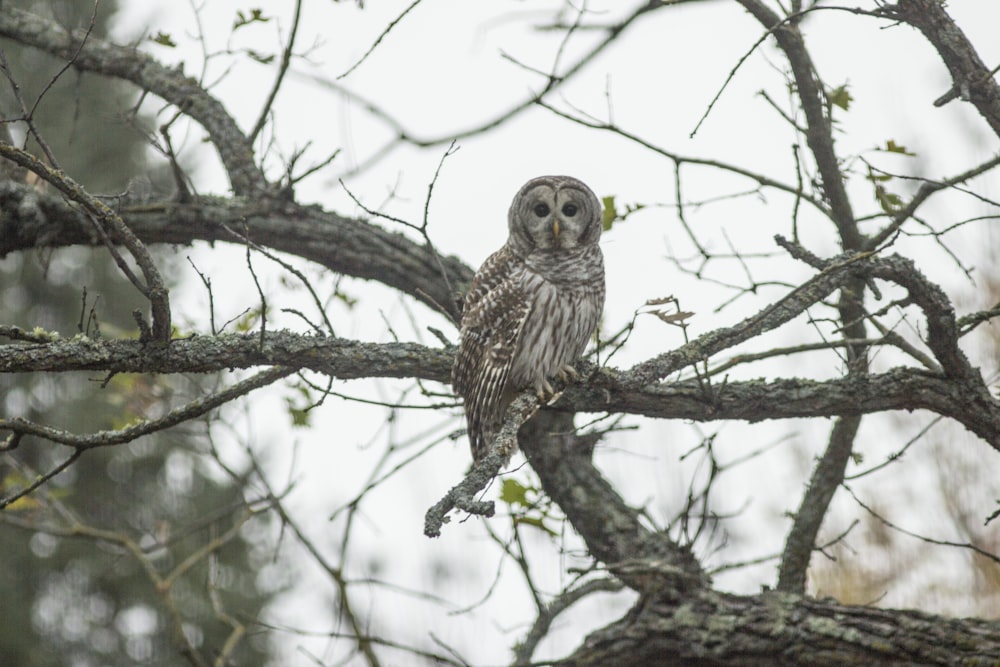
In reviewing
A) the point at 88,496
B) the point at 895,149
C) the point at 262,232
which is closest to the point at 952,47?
the point at 895,149

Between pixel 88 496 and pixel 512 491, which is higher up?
pixel 88 496

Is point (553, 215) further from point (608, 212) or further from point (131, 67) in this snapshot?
point (131, 67)

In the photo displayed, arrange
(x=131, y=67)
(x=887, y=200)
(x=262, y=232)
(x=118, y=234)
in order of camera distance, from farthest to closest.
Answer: (x=131, y=67) < (x=262, y=232) < (x=887, y=200) < (x=118, y=234)

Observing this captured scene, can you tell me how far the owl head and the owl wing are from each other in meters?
0.30

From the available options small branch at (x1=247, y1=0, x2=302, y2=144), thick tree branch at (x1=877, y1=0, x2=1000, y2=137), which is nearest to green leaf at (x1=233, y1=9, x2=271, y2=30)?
small branch at (x1=247, y1=0, x2=302, y2=144)

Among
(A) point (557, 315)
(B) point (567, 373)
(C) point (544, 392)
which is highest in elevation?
(A) point (557, 315)

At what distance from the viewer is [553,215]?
202 inches

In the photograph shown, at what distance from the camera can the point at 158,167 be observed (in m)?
15.2

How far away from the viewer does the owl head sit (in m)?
5.12

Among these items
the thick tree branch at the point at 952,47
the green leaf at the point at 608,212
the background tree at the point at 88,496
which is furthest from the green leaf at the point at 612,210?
the background tree at the point at 88,496

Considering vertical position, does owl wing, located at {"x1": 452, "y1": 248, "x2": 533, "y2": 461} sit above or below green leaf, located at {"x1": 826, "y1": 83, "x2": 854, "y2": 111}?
below

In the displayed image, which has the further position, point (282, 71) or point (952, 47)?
point (282, 71)

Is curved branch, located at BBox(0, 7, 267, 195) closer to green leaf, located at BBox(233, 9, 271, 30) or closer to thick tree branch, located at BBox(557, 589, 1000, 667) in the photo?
green leaf, located at BBox(233, 9, 271, 30)

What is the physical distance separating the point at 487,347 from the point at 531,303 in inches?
15.6
